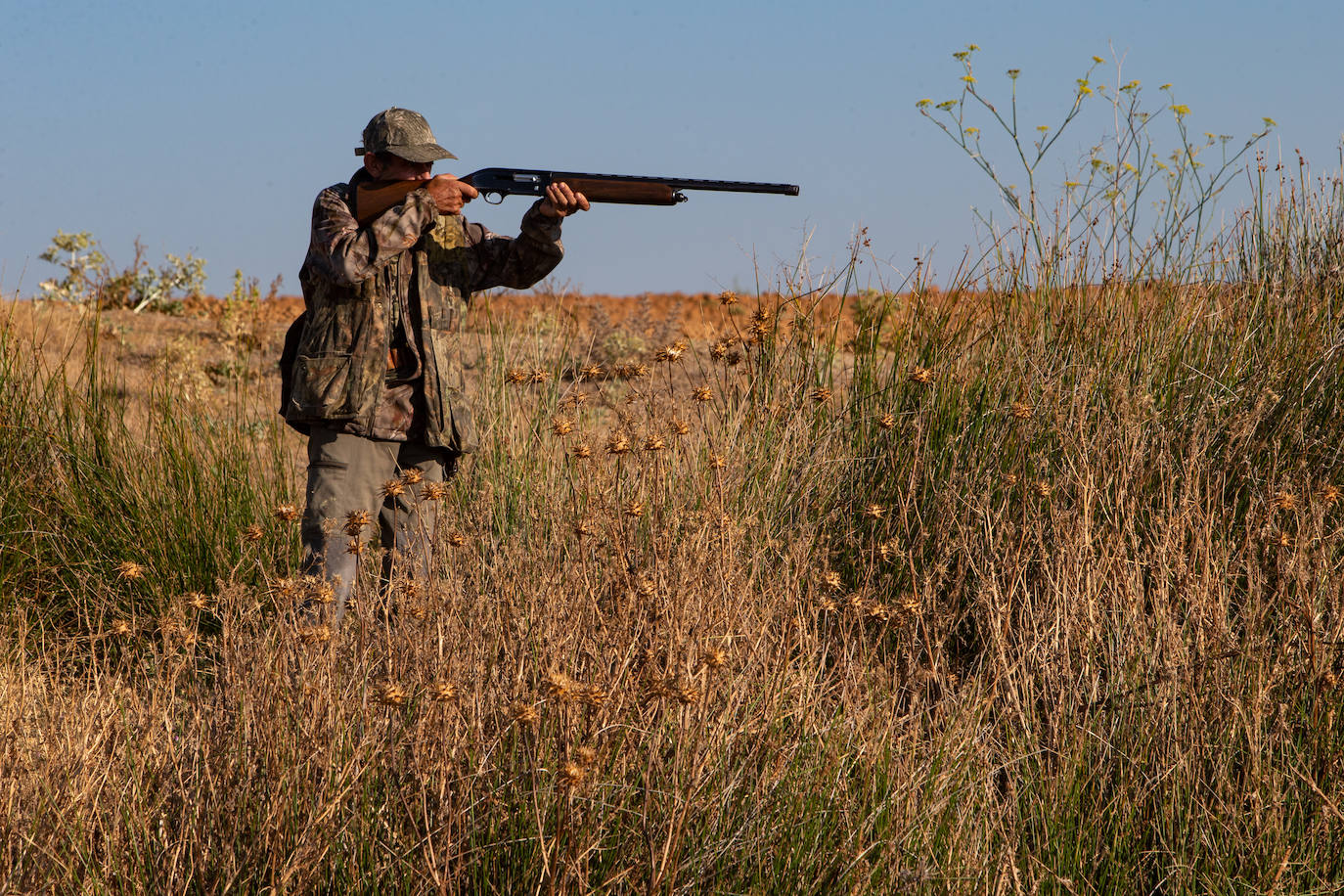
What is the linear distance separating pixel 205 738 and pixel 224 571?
2.37 meters

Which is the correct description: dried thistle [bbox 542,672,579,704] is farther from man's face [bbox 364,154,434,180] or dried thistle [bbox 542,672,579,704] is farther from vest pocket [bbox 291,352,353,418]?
man's face [bbox 364,154,434,180]

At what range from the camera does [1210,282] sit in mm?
5422

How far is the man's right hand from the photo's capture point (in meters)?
4.23

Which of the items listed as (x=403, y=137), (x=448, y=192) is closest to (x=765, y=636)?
(x=448, y=192)

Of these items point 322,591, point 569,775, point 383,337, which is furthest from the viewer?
point 383,337

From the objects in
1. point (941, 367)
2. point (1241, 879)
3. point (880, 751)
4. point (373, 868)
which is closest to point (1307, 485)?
point (941, 367)

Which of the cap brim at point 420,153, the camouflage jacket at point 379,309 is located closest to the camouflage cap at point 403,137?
the cap brim at point 420,153

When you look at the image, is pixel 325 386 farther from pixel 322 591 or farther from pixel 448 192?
pixel 322 591

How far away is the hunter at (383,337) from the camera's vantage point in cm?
405

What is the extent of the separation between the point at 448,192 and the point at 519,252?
1.12 ft

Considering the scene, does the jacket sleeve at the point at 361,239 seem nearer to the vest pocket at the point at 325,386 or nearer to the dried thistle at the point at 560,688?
the vest pocket at the point at 325,386

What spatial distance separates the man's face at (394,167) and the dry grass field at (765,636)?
0.94m

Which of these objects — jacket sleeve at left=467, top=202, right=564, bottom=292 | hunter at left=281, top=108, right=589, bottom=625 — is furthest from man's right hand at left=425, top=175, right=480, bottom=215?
jacket sleeve at left=467, top=202, right=564, bottom=292

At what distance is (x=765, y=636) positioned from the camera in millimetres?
3232
